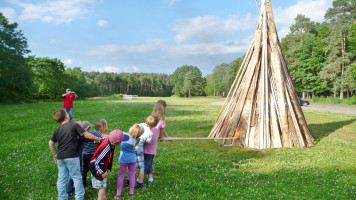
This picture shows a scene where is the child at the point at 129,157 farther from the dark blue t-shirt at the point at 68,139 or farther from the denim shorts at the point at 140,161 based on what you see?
the dark blue t-shirt at the point at 68,139

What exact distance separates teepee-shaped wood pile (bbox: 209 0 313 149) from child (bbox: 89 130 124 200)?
6533 millimetres

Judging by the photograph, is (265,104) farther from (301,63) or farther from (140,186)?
(301,63)

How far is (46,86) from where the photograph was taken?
189ft

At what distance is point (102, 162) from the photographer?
4.62 metres

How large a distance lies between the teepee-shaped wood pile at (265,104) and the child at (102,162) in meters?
6.53

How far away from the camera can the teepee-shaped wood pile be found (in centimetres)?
954

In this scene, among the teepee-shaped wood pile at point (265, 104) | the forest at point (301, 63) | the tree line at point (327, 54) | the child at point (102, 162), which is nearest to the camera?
the child at point (102, 162)

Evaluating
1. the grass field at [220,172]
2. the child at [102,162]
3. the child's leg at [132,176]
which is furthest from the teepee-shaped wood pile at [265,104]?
the child at [102,162]

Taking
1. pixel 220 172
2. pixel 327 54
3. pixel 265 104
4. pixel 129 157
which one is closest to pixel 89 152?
pixel 129 157

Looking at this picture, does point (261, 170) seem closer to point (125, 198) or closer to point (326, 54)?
A: point (125, 198)

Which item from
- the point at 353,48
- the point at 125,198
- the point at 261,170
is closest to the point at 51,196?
the point at 125,198

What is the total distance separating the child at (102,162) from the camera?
456 centimetres

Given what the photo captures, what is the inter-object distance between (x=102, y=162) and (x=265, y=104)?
7.49 m

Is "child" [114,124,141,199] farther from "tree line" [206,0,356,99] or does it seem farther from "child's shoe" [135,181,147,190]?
"tree line" [206,0,356,99]
